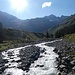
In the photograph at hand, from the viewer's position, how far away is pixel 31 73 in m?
34.5

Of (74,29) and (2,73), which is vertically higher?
(74,29)

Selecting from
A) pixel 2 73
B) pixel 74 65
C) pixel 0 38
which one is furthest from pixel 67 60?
pixel 0 38

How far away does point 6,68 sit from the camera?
40.2 m

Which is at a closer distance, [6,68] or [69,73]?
[69,73]

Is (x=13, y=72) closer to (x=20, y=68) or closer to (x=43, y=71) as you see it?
(x=20, y=68)

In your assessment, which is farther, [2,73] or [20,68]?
[20,68]

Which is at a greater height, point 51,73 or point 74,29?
point 74,29

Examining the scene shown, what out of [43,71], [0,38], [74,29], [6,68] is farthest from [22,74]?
[74,29]

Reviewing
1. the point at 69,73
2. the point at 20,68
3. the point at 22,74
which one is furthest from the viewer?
the point at 20,68

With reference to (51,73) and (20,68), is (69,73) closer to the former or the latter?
(51,73)

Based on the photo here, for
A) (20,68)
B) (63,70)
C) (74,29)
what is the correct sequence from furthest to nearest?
1. (74,29)
2. (20,68)
3. (63,70)

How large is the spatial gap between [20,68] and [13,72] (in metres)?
3.15

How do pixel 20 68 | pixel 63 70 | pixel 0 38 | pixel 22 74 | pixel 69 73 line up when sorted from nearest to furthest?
pixel 69 73 < pixel 63 70 < pixel 22 74 < pixel 20 68 < pixel 0 38

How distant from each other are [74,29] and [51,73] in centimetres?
16674
